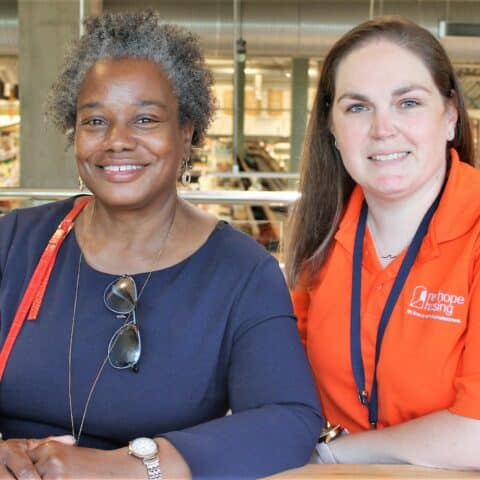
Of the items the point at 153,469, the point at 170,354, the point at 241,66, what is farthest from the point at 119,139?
the point at 241,66

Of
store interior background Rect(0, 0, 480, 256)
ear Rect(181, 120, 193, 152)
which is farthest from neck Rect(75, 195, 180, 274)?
store interior background Rect(0, 0, 480, 256)

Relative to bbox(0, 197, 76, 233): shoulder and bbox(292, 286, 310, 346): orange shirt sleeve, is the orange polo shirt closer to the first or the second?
bbox(292, 286, 310, 346): orange shirt sleeve

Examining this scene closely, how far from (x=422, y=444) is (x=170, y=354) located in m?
0.46

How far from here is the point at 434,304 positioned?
1.36m

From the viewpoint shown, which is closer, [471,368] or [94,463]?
[94,463]

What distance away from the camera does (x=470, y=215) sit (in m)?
1.42

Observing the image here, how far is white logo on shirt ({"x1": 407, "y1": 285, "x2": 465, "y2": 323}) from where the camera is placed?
134cm

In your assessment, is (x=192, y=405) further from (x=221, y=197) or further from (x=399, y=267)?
(x=221, y=197)

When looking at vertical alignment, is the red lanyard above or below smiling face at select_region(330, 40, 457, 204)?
below

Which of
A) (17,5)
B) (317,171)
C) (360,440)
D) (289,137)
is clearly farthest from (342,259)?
(289,137)

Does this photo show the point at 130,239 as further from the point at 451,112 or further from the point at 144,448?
A: the point at 451,112

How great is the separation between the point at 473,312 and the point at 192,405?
52cm

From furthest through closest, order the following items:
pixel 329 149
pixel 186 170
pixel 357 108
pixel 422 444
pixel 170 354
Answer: pixel 329 149
pixel 186 170
pixel 357 108
pixel 170 354
pixel 422 444

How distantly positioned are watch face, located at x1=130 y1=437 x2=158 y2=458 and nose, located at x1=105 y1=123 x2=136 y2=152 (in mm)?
562
